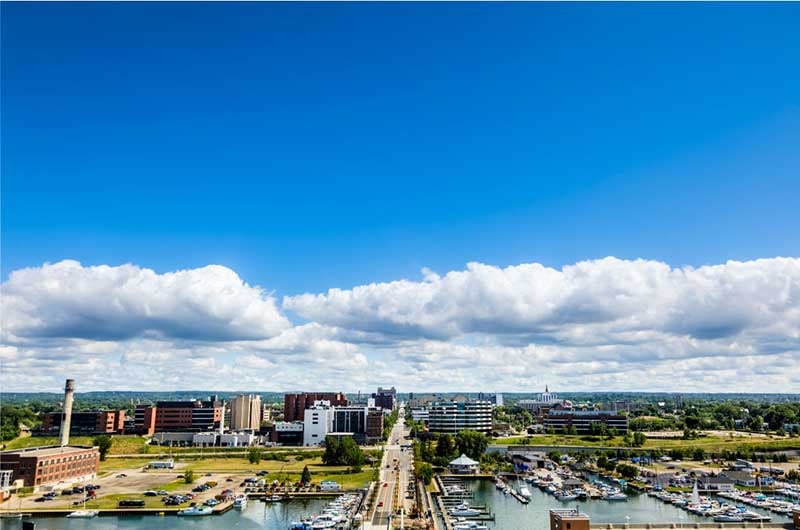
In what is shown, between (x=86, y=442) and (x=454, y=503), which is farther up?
(x=86, y=442)

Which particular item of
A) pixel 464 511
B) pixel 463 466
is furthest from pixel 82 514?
pixel 463 466

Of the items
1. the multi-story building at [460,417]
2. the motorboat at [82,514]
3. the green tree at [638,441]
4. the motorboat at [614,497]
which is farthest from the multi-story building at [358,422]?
the motorboat at [82,514]

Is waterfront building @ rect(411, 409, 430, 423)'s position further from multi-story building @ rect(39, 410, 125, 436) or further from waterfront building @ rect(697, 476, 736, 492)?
waterfront building @ rect(697, 476, 736, 492)

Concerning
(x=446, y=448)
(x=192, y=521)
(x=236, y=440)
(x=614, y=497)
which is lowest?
(x=192, y=521)

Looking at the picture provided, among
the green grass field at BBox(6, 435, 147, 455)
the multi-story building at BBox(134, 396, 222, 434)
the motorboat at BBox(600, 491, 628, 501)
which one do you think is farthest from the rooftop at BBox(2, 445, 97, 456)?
the motorboat at BBox(600, 491, 628, 501)

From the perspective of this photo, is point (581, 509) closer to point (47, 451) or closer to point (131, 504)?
point (131, 504)

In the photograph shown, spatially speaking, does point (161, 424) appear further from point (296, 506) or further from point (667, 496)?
point (667, 496)

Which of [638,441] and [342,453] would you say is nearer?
[342,453]
